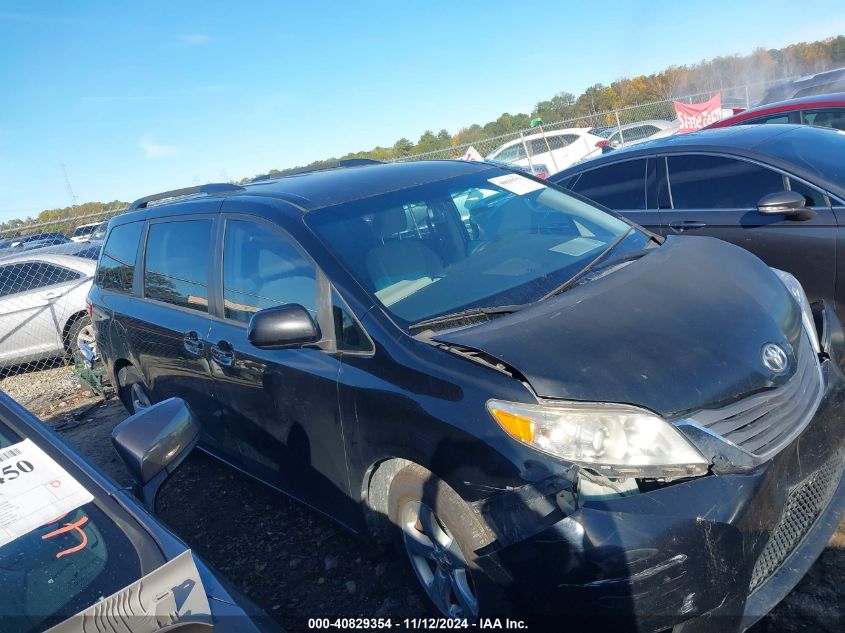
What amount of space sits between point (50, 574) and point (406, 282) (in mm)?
1691

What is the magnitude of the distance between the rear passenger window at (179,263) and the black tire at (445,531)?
5.54ft

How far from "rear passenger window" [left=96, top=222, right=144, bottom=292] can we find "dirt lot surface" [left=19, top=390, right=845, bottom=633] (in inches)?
57.1

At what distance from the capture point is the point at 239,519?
12.4 ft

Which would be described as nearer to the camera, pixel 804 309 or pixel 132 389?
pixel 804 309

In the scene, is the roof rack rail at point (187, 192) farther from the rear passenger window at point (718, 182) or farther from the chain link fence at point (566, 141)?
the chain link fence at point (566, 141)

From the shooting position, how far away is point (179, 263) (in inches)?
149

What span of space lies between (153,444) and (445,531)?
107cm

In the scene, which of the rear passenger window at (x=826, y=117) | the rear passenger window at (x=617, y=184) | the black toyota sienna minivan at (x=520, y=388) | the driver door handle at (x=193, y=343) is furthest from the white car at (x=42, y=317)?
the rear passenger window at (x=826, y=117)

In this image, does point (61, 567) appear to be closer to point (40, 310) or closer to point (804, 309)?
point (804, 309)

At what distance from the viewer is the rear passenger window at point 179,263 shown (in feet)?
11.6

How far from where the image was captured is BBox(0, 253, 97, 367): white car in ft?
27.6

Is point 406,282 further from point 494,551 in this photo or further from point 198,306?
point 198,306

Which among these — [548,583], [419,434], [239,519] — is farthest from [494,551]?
[239,519]

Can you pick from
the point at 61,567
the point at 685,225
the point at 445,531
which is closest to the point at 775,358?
the point at 445,531
